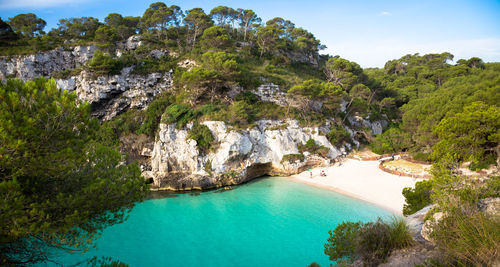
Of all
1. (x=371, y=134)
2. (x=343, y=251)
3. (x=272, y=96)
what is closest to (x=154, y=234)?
(x=343, y=251)

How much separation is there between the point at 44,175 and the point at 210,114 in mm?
16042

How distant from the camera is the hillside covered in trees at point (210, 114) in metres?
4.45

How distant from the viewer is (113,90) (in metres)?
23.7

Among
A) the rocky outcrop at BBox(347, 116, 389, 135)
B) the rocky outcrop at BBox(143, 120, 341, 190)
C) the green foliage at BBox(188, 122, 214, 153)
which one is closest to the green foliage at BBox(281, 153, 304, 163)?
the rocky outcrop at BBox(143, 120, 341, 190)

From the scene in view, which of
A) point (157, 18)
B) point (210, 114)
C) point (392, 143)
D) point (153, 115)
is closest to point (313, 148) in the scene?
point (392, 143)

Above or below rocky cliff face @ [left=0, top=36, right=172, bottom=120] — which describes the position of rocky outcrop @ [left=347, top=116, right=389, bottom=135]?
below

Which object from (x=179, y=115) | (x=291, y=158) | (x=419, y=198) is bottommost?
(x=291, y=158)

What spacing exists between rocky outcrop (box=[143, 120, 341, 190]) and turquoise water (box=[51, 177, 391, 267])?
1804mm

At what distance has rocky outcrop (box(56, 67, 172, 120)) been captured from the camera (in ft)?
75.8

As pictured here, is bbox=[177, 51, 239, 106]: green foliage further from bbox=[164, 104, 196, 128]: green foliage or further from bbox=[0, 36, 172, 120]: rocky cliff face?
bbox=[0, 36, 172, 120]: rocky cliff face

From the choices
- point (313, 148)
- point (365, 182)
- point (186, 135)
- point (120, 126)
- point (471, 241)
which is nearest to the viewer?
point (471, 241)

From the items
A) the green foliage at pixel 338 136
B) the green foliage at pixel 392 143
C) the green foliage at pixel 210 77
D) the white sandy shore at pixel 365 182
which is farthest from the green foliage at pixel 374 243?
the green foliage at pixel 392 143

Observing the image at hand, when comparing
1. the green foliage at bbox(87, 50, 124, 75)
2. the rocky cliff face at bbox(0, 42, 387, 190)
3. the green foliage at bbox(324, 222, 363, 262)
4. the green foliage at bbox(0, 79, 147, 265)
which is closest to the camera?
the green foliage at bbox(0, 79, 147, 265)

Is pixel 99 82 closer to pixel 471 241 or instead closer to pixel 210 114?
pixel 210 114
